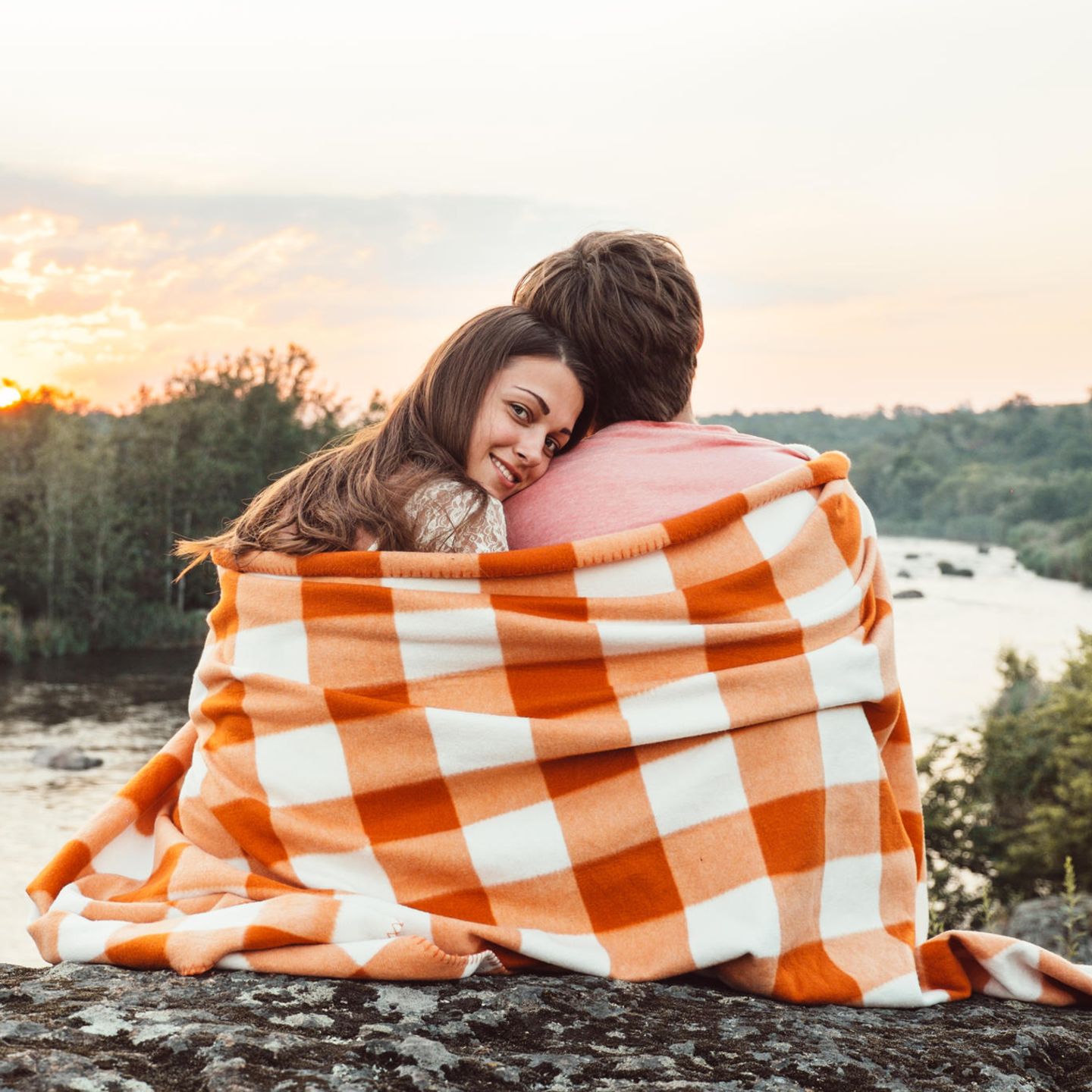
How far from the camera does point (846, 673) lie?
2273 millimetres

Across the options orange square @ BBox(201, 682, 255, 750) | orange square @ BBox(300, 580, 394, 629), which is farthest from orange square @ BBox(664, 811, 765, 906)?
orange square @ BBox(201, 682, 255, 750)

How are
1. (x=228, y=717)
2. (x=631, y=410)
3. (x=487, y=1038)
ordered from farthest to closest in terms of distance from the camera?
(x=631, y=410) → (x=228, y=717) → (x=487, y=1038)

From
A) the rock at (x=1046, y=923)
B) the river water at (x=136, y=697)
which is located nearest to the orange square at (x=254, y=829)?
the river water at (x=136, y=697)

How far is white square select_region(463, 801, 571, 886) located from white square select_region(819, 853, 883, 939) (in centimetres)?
50

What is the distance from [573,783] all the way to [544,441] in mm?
992

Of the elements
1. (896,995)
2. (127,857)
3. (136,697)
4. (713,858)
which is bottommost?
(136,697)

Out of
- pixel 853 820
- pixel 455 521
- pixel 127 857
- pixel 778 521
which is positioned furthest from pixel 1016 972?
pixel 127 857

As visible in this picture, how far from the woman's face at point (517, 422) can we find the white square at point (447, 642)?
2.12 feet

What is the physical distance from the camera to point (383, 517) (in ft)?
7.81

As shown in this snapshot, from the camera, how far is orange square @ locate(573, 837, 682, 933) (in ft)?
7.01

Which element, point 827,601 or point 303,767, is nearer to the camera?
point 303,767

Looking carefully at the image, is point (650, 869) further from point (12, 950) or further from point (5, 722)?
point (5, 722)

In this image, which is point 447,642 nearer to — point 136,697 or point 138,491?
point 136,697

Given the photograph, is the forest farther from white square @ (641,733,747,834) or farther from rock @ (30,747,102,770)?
white square @ (641,733,747,834)
